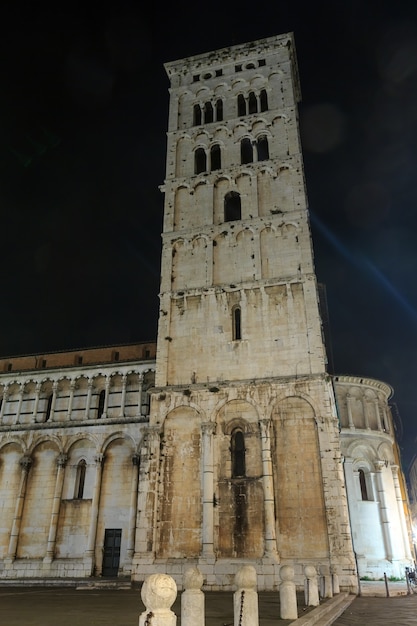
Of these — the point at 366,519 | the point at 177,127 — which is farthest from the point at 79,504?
the point at 177,127

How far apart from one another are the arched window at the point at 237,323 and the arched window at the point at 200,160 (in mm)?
10258

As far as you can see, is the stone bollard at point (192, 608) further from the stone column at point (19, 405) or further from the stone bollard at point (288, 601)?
the stone column at point (19, 405)

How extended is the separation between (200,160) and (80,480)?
20548 millimetres

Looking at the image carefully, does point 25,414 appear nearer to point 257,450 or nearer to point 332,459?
point 257,450

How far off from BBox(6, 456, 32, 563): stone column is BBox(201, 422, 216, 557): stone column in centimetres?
1310

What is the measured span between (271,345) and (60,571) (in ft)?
53.2

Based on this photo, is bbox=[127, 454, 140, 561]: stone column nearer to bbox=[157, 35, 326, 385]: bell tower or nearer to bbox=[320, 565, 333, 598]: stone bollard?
bbox=[157, 35, 326, 385]: bell tower

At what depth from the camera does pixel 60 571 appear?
81.5 feet

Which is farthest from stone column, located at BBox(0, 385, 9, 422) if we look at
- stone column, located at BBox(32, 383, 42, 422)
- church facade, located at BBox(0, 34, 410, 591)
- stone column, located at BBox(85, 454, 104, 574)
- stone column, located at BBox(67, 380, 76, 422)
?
stone column, located at BBox(85, 454, 104, 574)

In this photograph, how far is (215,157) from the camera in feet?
99.3

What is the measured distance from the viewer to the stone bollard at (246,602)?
730 cm

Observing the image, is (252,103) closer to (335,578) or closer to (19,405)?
(19,405)

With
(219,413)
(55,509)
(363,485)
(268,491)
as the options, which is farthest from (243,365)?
(363,485)

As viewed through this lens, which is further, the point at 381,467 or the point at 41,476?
the point at 381,467
